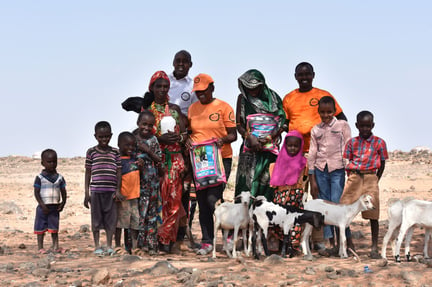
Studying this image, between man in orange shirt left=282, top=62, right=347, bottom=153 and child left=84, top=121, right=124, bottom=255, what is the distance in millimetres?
2395

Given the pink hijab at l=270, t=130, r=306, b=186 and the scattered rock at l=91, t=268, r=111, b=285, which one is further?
the pink hijab at l=270, t=130, r=306, b=186

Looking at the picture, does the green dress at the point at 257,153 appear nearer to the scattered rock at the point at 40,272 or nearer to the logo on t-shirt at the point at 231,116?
the logo on t-shirt at the point at 231,116

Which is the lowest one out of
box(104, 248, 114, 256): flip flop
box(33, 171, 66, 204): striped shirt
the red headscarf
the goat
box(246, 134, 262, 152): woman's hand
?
box(104, 248, 114, 256): flip flop

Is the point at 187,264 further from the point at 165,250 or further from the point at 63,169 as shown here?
the point at 63,169

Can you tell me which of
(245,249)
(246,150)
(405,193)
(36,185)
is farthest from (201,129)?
(405,193)

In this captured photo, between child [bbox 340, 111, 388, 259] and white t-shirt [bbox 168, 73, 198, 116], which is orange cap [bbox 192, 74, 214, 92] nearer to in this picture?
white t-shirt [bbox 168, 73, 198, 116]

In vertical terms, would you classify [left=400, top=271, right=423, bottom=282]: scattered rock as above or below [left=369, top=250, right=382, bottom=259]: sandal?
above

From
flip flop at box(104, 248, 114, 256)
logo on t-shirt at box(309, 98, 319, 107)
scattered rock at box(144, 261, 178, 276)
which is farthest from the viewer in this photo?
logo on t-shirt at box(309, 98, 319, 107)

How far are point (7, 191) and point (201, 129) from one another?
12.6m

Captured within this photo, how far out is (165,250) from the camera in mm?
7836

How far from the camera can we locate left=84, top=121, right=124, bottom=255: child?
739 centimetres

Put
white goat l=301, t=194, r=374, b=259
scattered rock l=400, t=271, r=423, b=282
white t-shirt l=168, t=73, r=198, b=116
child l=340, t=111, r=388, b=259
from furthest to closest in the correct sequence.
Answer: white t-shirt l=168, t=73, r=198, b=116
child l=340, t=111, r=388, b=259
white goat l=301, t=194, r=374, b=259
scattered rock l=400, t=271, r=423, b=282

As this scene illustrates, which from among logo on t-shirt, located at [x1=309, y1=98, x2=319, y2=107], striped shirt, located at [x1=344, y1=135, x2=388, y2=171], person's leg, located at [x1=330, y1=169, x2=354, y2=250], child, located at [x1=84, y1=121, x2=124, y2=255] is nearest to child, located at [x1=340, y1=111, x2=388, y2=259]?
striped shirt, located at [x1=344, y1=135, x2=388, y2=171]

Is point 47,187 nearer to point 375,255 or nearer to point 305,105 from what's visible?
point 305,105
